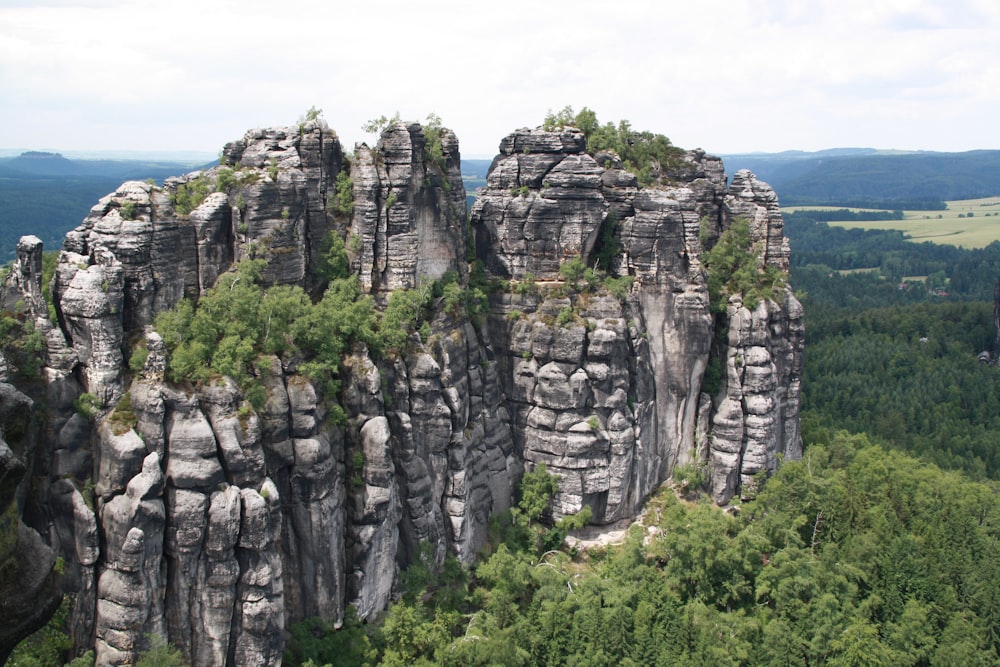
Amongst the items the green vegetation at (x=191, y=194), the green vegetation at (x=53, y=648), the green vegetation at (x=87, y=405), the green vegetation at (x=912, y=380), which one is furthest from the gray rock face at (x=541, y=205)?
the green vegetation at (x=53, y=648)

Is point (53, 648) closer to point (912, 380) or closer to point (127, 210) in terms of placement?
Result: point (127, 210)

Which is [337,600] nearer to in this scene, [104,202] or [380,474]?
[380,474]

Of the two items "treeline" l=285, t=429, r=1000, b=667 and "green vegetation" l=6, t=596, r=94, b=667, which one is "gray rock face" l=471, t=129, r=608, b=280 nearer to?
"treeline" l=285, t=429, r=1000, b=667

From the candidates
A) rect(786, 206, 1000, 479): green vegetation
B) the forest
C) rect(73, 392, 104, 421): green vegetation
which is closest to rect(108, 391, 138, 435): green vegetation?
rect(73, 392, 104, 421): green vegetation

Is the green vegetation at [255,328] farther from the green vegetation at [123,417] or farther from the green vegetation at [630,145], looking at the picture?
the green vegetation at [630,145]

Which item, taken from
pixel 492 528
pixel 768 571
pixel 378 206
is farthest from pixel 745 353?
pixel 378 206
